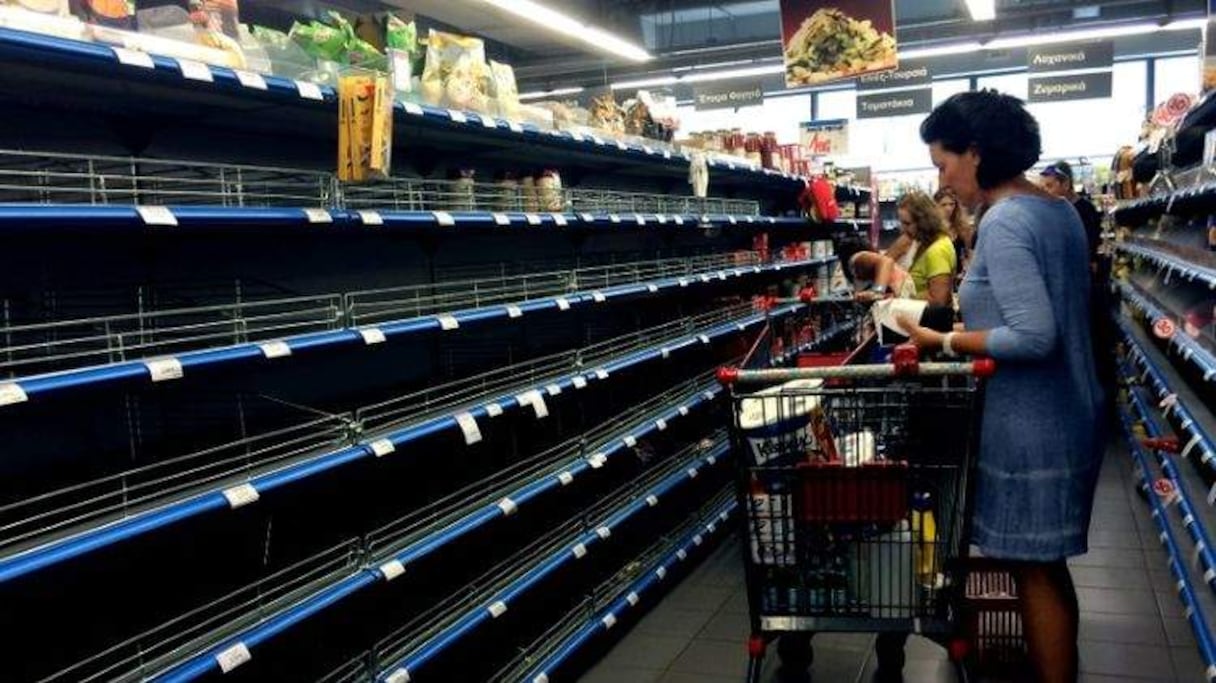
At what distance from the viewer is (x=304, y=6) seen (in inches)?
384

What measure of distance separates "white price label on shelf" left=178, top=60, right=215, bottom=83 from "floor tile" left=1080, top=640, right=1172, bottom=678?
137 inches

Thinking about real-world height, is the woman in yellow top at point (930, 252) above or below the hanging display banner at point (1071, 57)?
below

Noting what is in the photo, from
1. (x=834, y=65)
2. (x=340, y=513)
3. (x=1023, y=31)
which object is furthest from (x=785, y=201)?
(x=340, y=513)

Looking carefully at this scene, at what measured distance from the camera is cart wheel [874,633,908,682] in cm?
347

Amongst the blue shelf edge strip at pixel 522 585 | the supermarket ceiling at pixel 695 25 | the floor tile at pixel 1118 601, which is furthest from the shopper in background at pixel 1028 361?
the supermarket ceiling at pixel 695 25

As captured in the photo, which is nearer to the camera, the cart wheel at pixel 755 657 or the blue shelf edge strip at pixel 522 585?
the cart wheel at pixel 755 657

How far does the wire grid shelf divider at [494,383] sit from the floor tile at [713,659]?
3.99 feet

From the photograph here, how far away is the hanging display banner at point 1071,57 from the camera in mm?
11008

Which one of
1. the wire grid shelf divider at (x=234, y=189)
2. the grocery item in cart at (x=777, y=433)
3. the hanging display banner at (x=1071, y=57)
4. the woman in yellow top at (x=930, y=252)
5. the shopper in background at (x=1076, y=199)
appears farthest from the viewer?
the hanging display banner at (x=1071, y=57)

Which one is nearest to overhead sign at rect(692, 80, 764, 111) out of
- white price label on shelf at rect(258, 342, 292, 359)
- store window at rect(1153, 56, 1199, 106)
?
store window at rect(1153, 56, 1199, 106)

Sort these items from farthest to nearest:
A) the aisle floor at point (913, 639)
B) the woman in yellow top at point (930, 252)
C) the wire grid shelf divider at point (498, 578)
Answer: the woman in yellow top at point (930, 252) < the aisle floor at point (913, 639) < the wire grid shelf divider at point (498, 578)

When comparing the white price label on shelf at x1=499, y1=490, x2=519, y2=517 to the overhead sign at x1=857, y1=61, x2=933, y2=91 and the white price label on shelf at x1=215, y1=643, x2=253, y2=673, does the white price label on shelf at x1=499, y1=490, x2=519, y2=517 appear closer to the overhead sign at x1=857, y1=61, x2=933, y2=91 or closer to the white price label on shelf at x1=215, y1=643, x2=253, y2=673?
the white price label on shelf at x1=215, y1=643, x2=253, y2=673

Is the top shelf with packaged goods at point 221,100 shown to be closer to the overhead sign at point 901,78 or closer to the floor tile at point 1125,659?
the floor tile at point 1125,659

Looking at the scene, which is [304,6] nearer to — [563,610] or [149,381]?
[563,610]
